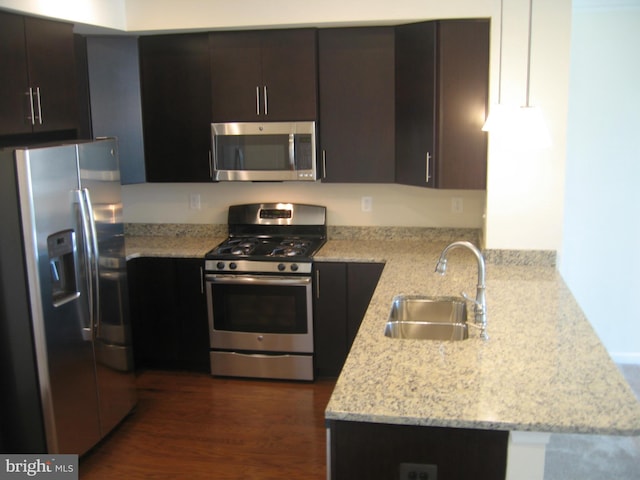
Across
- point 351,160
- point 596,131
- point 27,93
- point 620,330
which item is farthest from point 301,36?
point 620,330

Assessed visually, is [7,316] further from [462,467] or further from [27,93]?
[462,467]

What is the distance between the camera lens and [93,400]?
3.47 meters

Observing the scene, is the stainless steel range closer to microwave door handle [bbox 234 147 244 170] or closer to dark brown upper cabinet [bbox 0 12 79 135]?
microwave door handle [bbox 234 147 244 170]

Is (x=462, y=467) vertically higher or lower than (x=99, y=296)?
lower

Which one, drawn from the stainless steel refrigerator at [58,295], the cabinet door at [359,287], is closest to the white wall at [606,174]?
the cabinet door at [359,287]

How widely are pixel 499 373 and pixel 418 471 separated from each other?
44 centimetres

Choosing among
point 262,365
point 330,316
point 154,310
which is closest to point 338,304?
point 330,316

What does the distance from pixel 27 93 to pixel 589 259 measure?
140 inches

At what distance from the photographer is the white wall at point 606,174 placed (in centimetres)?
427

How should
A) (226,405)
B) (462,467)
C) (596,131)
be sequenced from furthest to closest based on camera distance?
1. (596,131)
2. (226,405)
3. (462,467)

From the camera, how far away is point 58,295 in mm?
3230

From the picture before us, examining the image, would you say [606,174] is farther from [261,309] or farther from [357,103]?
[261,309]

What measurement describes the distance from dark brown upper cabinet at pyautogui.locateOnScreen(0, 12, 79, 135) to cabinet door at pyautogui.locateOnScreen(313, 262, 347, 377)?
68.5 inches

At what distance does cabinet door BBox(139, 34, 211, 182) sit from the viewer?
4.40 meters
